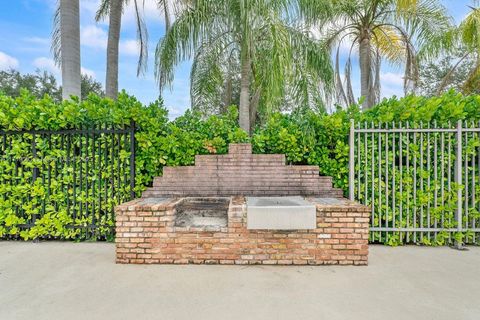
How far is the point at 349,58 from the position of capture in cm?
912

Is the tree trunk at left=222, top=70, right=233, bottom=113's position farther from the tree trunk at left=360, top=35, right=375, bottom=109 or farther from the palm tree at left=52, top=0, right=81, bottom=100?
the tree trunk at left=360, top=35, right=375, bottom=109

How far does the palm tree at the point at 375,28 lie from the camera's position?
6.65m

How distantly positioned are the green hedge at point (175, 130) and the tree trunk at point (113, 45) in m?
3.14

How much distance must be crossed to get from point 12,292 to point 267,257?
2.86 m

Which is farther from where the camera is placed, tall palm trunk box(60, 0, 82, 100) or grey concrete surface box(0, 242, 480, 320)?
tall palm trunk box(60, 0, 82, 100)

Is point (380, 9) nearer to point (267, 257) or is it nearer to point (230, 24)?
point (230, 24)

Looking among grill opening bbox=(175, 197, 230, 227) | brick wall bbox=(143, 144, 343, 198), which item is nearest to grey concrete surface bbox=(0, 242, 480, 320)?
grill opening bbox=(175, 197, 230, 227)

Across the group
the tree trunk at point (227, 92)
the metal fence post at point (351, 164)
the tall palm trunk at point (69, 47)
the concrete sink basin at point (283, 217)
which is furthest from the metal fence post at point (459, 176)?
the tall palm trunk at point (69, 47)

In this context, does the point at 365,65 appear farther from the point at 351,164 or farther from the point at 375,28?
the point at 351,164

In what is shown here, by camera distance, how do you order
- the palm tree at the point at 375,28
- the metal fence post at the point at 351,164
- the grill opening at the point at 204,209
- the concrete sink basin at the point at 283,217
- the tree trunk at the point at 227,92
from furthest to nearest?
the tree trunk at the point at 227,92, the palm tree at the point at 375,28, the metal fence post at the point at 351,164, the grill opening at the point at 204,209, the concrete sink basin at the point at 283,217

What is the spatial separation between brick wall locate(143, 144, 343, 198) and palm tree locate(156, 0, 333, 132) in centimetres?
150

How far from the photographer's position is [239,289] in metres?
2.78

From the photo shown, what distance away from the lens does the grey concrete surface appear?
2.37 m

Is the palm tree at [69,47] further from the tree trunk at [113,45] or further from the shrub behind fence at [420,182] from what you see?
the shrub behind fence at [420,182]
